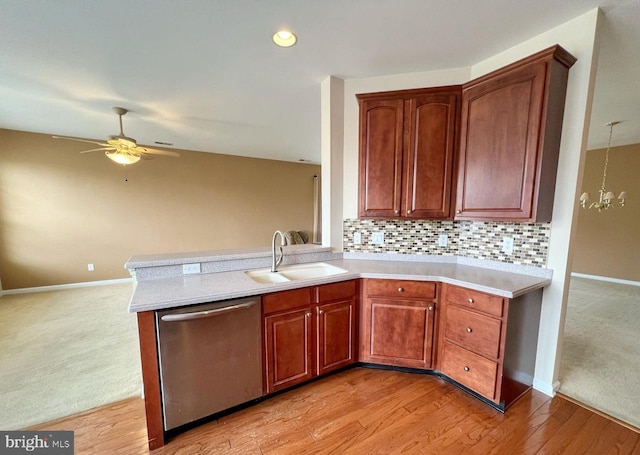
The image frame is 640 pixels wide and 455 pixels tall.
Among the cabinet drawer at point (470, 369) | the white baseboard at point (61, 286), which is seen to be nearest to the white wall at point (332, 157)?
the cabinet drawer at point (470, 369)

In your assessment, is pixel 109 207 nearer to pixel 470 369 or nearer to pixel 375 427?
pixel 375 427

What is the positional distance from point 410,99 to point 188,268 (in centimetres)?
226

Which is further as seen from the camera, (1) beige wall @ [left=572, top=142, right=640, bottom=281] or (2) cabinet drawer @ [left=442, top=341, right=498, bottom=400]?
(1) beige wall @ [left=572, top=142, right=640, bottom=281]

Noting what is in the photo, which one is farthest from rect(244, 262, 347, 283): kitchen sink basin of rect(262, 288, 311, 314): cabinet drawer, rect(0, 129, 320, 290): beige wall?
rect(0, 129, 320, 290): beige wall

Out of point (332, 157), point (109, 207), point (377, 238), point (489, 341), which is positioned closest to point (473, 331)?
point (489, 341)

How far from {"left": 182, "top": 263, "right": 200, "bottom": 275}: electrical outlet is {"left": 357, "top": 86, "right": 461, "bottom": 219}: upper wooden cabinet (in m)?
1.51

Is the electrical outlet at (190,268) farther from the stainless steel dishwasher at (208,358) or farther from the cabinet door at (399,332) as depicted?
the cabinet door at (399,332)

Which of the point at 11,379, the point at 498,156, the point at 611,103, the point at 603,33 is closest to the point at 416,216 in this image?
the point at 498,156

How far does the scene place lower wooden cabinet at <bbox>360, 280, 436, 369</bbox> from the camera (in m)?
1.93

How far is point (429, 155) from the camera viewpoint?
210 cm

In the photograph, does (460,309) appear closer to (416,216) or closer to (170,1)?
(416,216)

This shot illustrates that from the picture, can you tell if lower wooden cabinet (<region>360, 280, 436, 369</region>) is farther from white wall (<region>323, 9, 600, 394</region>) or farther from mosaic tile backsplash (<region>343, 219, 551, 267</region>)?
white wall (<region>323, 9, 600, 394</region>)

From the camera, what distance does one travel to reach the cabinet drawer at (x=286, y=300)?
1.65 meters

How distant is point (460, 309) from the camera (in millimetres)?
1789
